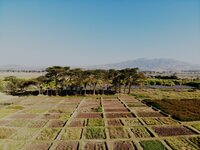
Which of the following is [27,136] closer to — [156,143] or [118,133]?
[118,133]

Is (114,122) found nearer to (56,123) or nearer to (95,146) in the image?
(56,123)

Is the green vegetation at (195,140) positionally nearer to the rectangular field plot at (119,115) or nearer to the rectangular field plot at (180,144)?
the rectangular field plot at (180,144)

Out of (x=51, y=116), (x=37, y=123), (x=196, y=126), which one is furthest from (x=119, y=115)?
(x=37, y=123)

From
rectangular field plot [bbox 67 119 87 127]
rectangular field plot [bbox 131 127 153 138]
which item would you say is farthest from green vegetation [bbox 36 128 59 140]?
rectangular field plot [bbox 131 127 153 138]

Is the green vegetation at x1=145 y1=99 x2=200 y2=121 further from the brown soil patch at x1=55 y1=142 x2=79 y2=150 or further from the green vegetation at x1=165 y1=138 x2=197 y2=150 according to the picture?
the brown soil patch at x1=55 y1=142 x2=79 y2=150

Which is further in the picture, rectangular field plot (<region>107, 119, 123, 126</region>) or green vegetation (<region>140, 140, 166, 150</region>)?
rectangular field plot (<region>107, 119, 123, 126</region>)

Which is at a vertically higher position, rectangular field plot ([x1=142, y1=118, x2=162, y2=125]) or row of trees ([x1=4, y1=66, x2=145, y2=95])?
row of trees ([x1=4, y1=66, x2=145, y2=95])

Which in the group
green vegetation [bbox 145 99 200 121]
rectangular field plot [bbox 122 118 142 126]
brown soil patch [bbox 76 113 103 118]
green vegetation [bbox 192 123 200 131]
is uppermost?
green vegetation [bbox 145 99 200 121]
